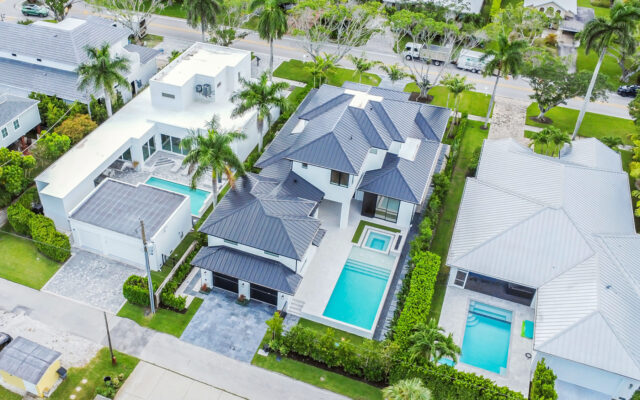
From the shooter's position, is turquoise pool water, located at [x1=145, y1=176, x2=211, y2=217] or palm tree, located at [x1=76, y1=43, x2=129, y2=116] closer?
turquoise pool water, located at [x1=145, y1=176, x2=211, y2=217]

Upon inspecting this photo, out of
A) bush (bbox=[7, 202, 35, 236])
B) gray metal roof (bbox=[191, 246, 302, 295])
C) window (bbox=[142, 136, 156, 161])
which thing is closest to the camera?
gray metal roof (bbox=[191, 246, 302, 295])

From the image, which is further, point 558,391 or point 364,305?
point 364,305

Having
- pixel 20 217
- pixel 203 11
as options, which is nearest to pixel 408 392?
pixel 20 217

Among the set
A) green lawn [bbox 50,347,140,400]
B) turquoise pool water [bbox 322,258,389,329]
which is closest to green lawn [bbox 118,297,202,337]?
green lawn [bbox 50,347,140,400]

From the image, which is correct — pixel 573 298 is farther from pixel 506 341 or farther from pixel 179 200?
pixel 179 200

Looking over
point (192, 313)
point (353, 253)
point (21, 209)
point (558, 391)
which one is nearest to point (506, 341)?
point (558, 391)

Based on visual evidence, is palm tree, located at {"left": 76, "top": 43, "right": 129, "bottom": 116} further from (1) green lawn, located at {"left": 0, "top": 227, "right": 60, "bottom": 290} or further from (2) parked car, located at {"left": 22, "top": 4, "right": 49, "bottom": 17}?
(2) parked car, located at {"left": 22, "top": 4, "right": 49, "bottom": 17}

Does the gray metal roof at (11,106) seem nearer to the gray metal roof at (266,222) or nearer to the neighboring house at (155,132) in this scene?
the neighboring house at (155,132)
